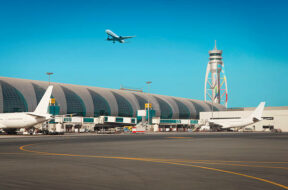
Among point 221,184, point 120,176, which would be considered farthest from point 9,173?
point 221,184

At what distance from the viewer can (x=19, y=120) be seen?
65.2 m

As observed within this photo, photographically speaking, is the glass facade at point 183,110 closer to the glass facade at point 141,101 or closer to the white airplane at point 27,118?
the glass facade at point 141,101

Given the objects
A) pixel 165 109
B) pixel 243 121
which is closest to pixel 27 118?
pixel 243 121

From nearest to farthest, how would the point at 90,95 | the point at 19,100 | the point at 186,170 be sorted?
the point at 186,170 < the point at 19,100 < the point at 90,95

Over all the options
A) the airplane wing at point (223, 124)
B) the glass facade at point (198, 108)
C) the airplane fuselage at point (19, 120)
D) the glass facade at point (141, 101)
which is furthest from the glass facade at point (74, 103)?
the glass facade at point (198, 108)

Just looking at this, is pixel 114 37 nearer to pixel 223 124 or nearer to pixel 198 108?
pixel 223 124

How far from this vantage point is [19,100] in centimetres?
10844

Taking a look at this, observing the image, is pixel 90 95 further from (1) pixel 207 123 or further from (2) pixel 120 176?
(2) pixel 120 176

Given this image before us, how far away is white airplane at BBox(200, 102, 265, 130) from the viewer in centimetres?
11451

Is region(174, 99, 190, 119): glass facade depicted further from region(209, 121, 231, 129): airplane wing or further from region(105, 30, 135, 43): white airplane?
region(105, 30, 135, 43): white airplane

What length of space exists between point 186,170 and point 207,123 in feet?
374

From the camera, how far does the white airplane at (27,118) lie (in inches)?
2542

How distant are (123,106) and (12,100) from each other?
5179cm

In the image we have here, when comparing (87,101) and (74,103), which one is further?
(87,101)
